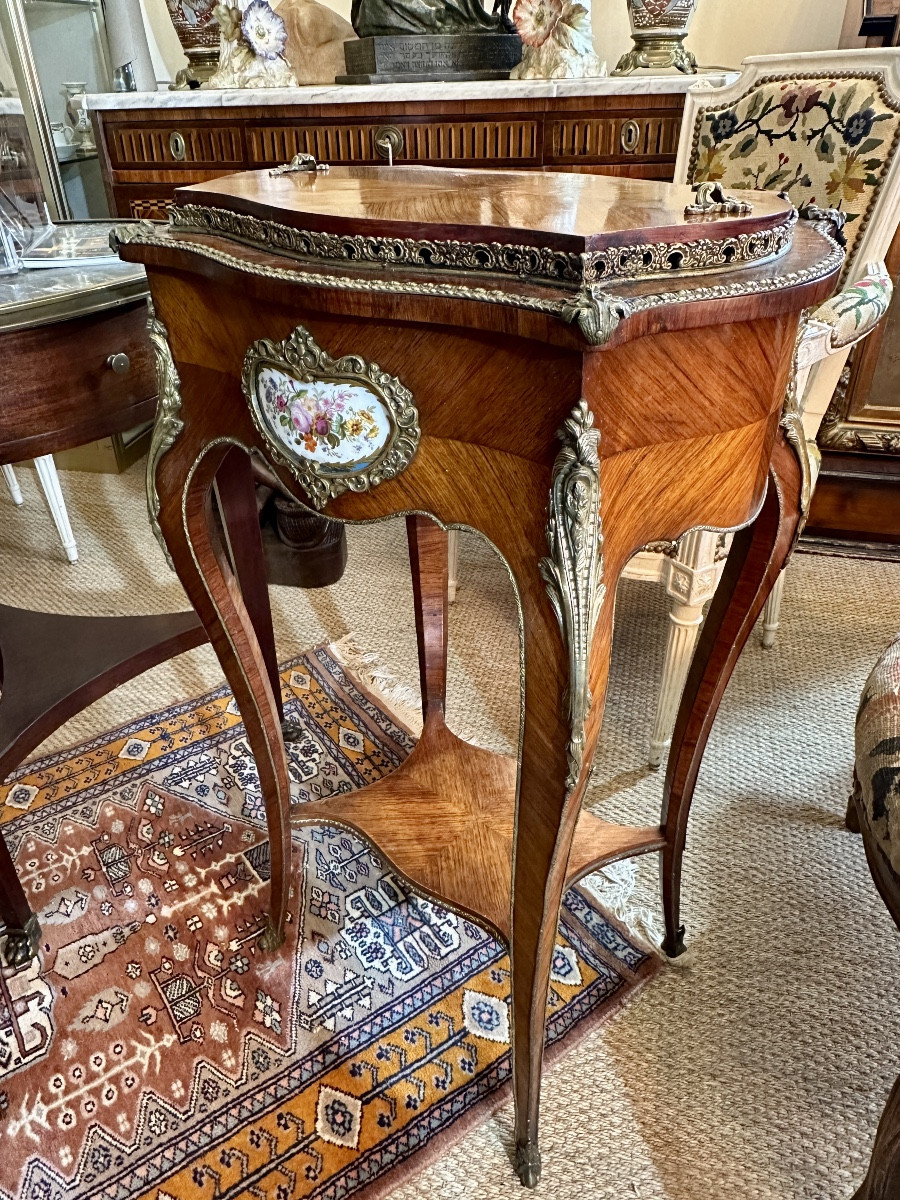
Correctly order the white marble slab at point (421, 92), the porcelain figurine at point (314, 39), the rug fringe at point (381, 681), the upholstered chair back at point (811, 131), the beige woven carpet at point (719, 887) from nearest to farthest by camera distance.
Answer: the beige woven carpet at point (719, 887) < the upholstered chair back at point (811, 131) < the white marble slab at point (421, 92) < the rug fringe at point (381, 681) < the porcelain figurine at point (314, 39)

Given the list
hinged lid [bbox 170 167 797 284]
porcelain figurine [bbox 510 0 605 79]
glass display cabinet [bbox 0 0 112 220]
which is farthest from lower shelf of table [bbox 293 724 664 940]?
glass display cabinet [bbox 0 0 112 220]

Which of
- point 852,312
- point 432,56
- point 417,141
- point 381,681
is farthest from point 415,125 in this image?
point 381,681

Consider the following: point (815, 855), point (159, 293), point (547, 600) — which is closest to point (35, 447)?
point (159, 293)

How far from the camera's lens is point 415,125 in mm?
1350

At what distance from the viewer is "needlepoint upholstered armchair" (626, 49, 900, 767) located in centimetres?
104

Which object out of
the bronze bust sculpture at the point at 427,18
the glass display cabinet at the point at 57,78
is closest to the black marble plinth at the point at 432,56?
the bronze bust sculpture at the point at 427,18

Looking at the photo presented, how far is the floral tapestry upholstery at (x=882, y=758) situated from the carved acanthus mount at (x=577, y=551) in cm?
27

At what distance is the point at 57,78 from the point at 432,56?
0.97 m

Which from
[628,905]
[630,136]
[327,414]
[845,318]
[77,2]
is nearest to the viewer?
[327,414]

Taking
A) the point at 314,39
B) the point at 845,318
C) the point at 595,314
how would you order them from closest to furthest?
the point at 595,314, the point at 845,318, the point at 314,39

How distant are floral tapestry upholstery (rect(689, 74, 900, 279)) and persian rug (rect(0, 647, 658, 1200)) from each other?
97 centimetres

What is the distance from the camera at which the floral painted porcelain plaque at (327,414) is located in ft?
1.68

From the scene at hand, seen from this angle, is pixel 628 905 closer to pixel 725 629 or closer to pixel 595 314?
pixel 725 629

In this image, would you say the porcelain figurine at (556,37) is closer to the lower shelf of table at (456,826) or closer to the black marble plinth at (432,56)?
the black marble plinth at (432,56)
